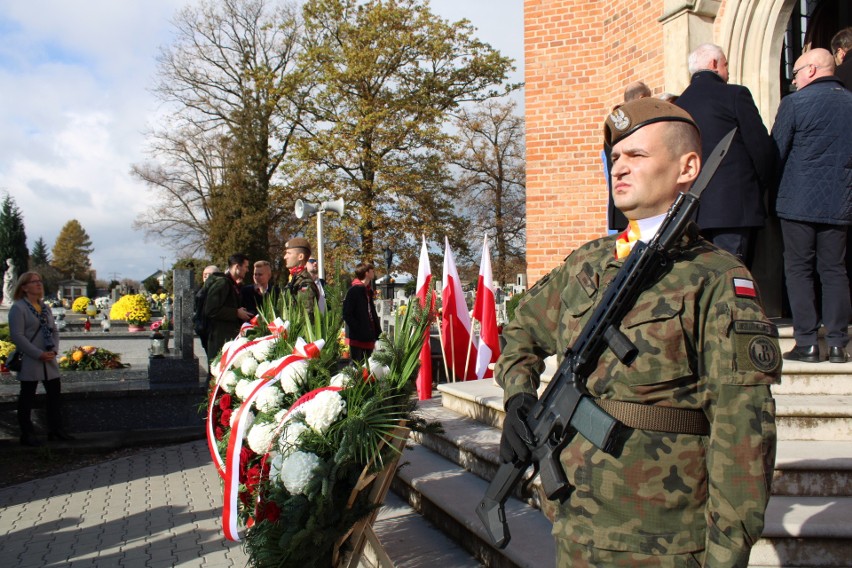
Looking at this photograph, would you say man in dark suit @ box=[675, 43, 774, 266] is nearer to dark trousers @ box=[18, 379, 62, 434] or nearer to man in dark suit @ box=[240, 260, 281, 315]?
man in dark suit @ box=[240, 260, 281, 315]

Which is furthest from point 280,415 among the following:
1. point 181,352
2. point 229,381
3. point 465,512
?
point 181,352

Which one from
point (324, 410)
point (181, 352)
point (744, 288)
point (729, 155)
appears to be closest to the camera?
point (744, 288)

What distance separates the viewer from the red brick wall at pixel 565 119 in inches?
355

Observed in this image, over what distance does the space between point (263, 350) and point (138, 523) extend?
2099mm

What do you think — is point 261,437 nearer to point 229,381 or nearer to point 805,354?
point 229,381

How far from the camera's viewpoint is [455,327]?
9523mm

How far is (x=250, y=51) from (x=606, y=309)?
36.8 metres

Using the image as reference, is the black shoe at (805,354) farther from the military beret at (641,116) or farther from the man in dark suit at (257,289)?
the man in dark suit at (257,289)

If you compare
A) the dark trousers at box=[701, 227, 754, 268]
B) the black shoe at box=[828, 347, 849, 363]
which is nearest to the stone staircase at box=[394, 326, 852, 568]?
the black shoe at box=[828, 347, 849, 363]

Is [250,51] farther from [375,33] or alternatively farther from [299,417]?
[299,417]

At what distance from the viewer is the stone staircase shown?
A: 128 inches

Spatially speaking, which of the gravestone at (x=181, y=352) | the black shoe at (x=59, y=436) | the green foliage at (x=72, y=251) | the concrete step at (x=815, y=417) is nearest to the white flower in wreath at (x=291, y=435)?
the concrete step at (x=815, y=417)

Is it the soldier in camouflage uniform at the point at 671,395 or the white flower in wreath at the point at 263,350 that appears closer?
the soldier in camouflage uniform at the point at 671,395

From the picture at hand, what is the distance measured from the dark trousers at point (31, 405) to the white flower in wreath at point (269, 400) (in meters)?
5.40
